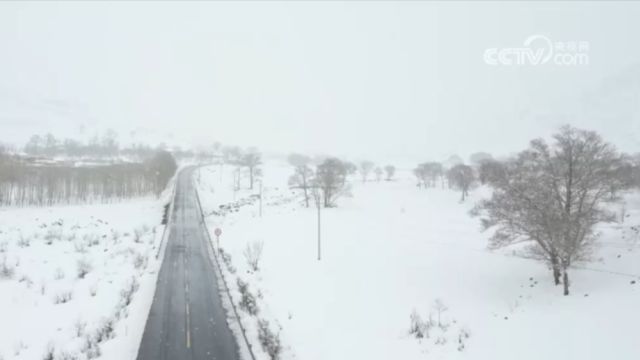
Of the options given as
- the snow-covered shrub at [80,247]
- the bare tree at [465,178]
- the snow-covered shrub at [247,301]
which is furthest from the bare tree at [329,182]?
the snow-covered shrub at [247,301]

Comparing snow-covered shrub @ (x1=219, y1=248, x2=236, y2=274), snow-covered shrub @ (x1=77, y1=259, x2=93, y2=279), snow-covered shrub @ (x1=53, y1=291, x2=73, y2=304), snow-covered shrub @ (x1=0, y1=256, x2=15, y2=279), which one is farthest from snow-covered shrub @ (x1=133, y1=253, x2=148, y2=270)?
snow-covered shrub @ (x1=0, y1=256, x2=15, y2=279)

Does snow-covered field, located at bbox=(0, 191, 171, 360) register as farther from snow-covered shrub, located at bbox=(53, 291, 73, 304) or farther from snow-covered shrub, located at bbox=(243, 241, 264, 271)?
snow-covered shrub, located at bbox=(243, 241, 264, 271)

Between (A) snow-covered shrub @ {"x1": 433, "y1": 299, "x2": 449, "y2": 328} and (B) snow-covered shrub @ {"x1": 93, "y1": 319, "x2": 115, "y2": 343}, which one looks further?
(A) snow-covered shrub @ {"x1": 433, "y1": 299, "x2": 449, "y2": 328}

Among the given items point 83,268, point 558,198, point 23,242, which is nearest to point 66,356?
point 83,268

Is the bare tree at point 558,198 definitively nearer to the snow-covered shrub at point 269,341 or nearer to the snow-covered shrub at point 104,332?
the snow-covered shrub at point 269,341

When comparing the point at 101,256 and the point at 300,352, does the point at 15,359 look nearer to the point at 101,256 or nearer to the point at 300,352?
the point at 300,352

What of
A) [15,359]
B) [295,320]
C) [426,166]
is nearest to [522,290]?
[295,320]
